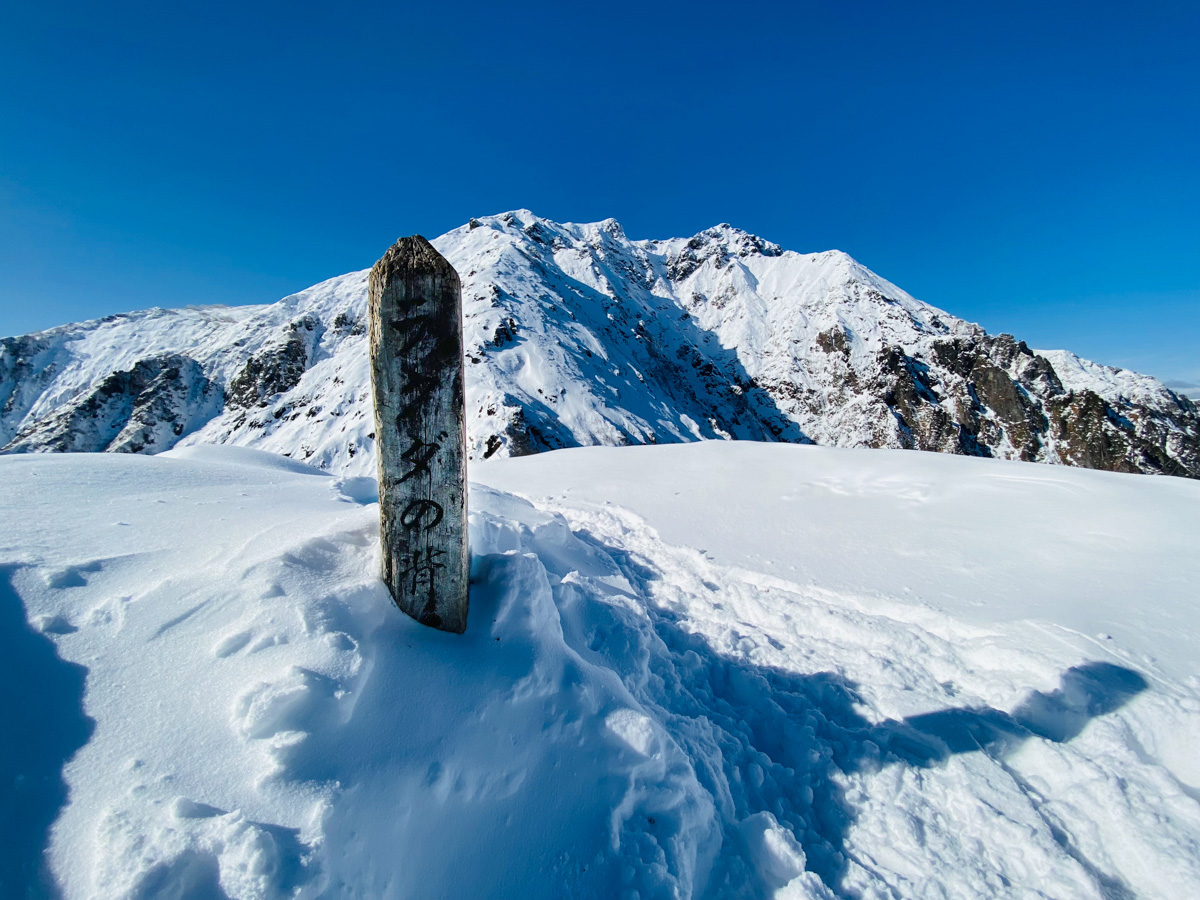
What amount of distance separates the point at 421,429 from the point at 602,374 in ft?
194

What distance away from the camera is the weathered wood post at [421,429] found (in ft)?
8.05

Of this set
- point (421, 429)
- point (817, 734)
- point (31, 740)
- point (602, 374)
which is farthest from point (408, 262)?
point (602, 374)

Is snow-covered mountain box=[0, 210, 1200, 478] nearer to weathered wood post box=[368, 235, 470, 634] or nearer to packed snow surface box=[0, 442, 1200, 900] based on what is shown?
packed snow surface box=[0, 442, 1200, 900]

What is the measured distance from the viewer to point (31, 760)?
174 centimetres

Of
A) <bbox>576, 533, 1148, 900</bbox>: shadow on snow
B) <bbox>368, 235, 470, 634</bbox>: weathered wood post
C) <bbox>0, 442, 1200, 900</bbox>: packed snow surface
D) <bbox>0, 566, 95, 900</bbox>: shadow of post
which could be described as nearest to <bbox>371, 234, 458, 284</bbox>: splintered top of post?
<bbox>368, 235, 470, 634</bbox>: weathered wood post

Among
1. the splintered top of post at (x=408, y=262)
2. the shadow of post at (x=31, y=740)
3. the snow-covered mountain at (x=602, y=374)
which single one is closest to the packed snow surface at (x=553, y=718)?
the shadow of post at (x=31, y=740)

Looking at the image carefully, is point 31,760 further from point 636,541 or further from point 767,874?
point 636,541

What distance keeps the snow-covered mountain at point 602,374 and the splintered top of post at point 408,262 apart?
34752 mm

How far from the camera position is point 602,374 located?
60.8 m

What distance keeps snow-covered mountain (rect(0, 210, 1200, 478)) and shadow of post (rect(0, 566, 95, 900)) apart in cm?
3484

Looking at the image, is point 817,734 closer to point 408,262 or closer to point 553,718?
point 553,718

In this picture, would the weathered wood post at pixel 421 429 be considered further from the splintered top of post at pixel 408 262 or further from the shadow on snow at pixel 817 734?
the shadow on snow at pixel 817 734

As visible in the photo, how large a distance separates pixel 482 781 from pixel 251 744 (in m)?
0.99

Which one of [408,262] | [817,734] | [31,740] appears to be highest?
[408,262]
